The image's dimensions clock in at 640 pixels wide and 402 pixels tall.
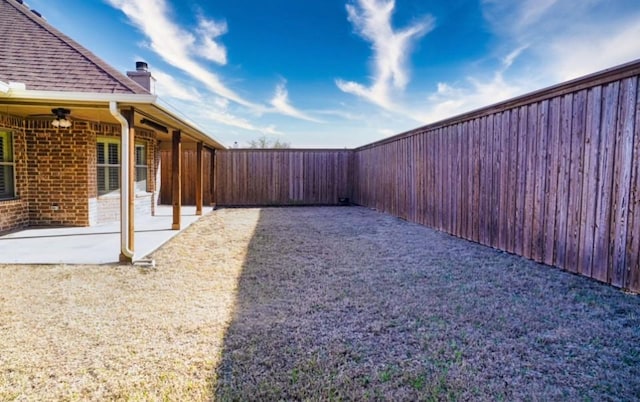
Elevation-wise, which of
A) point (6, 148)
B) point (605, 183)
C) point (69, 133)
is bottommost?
point (605, 183)

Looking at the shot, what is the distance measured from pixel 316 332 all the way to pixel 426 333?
0.81 m

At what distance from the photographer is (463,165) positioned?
21.6 feet

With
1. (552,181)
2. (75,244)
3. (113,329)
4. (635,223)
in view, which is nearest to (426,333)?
(113,329)

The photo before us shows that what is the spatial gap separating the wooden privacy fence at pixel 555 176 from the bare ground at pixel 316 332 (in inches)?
17.3

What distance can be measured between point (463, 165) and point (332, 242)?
2.83m

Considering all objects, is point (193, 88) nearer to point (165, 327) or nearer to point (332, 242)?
point (332, 242)

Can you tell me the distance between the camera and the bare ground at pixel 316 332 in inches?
77.1

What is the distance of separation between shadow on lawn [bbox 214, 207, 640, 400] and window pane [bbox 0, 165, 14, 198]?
4825 mm

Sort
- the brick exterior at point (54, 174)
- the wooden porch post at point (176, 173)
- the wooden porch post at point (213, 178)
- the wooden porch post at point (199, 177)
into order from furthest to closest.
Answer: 1. the wooden porch post at point (213, 178)
2. the wooden porch post at point (199, 177)
3. the wooden porch post at point (176, 173)
4. the brick exterior at point (54, 174)

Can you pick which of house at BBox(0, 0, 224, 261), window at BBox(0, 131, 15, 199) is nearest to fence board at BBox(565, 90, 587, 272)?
house at BBox(0, 0, 224, 261)

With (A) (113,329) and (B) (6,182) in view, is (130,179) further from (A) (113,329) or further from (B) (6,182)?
(B) (6,182)

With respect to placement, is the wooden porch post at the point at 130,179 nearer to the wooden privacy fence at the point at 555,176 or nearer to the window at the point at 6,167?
the window at the point at 6,167

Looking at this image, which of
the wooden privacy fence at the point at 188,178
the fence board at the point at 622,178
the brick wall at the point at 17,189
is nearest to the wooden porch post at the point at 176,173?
the brick wall at the point at 17,189

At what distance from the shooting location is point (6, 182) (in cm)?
623
